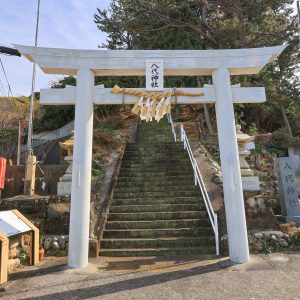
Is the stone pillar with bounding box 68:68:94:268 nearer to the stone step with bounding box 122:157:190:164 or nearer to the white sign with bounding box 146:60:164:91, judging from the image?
the white sign with bounding box 146:60:164:91

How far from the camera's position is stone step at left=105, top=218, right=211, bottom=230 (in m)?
7.34

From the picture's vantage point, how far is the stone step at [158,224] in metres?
7.34

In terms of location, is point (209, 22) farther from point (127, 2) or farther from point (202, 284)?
point (202, 284)

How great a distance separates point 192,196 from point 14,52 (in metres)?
11.1

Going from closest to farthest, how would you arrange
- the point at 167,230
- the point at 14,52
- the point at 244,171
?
1. the point at 167,230
2. the point at 244,171
3. the point at 14,52

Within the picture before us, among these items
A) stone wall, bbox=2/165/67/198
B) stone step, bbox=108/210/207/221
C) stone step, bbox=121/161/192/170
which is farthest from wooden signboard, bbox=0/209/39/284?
stone step, bbox=121/161/192/170

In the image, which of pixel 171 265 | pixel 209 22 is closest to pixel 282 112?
pixel 209 22

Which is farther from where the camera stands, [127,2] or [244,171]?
[127,2]

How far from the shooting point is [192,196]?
8547 mm

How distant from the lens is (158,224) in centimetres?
739

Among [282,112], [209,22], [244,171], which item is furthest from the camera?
[282,112]

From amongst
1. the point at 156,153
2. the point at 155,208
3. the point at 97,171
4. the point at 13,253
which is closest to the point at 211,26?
the point at 156,153

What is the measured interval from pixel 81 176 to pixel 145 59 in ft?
9.39

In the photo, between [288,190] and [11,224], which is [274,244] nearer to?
[288,190]
